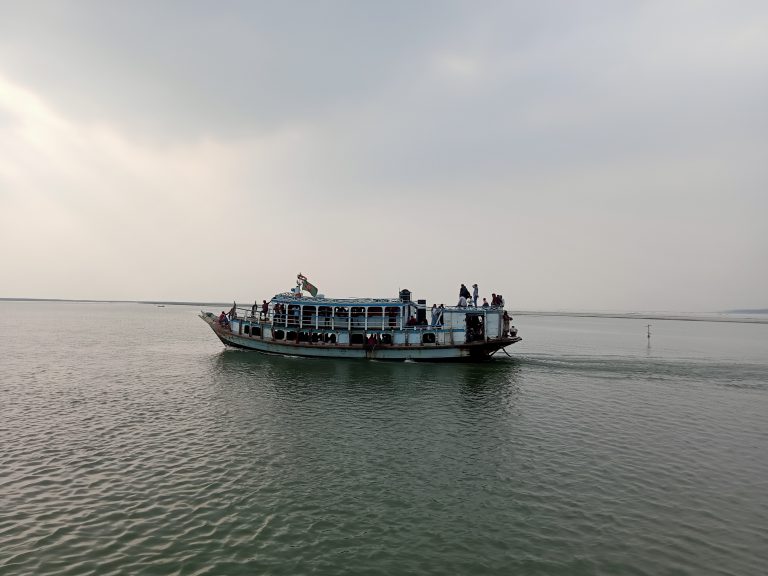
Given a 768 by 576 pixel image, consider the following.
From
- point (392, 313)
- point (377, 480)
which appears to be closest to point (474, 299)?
point (392, 313)

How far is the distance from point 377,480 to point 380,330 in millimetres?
28343

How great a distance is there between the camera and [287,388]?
28844 mm

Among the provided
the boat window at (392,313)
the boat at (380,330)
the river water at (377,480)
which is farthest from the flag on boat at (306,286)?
the river water at (377,480)

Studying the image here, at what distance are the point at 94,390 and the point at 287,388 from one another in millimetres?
13268

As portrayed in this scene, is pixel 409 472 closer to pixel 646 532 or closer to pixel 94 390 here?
pixel 646 532

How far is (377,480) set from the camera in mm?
13906

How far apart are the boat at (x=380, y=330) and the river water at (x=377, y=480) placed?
1172 cm

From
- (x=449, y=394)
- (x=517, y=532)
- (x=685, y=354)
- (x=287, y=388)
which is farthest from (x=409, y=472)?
(x=685, y=354)

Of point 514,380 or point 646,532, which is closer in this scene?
point 646,532

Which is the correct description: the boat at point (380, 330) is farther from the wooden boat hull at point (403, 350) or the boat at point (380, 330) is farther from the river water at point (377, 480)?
the river water at point (377, 480)

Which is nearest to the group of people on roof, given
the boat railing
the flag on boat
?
the boat railing

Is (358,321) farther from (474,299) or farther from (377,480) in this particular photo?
(377,480)

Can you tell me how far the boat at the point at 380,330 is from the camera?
41.2 metres

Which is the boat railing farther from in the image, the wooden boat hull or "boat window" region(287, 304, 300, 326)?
the wooden boat hull
